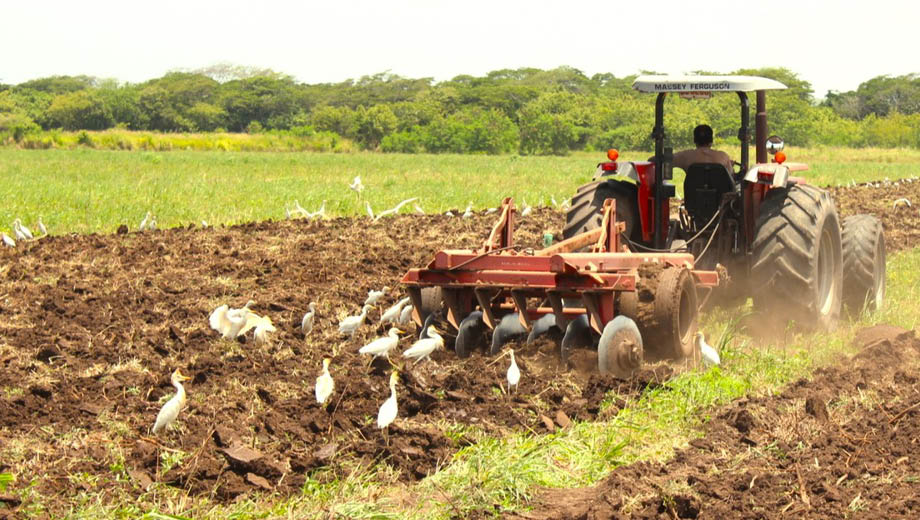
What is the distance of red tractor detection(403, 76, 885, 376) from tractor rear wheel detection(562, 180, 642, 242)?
0.01 meters

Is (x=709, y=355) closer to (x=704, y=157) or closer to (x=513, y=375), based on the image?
(x=513, y=375)

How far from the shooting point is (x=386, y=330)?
7574 mm

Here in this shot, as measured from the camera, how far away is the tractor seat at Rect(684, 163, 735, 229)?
7.79 m

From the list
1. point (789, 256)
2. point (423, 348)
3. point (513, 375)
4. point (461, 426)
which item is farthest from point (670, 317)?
point (461, 426)

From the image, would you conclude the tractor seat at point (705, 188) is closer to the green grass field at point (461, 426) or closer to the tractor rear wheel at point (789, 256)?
the tractor rear wheel at point (789, 256)

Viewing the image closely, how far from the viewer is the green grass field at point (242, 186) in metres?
15.8

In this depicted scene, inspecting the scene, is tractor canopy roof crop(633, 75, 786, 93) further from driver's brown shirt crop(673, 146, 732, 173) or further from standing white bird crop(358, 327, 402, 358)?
standing white bird crop(358, 327, 402, 358)

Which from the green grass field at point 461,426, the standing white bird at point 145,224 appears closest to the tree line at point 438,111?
the green grass field at point 461,426

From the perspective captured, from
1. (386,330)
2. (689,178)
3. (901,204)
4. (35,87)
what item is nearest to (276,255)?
(386,330)

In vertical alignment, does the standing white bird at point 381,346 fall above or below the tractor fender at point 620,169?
below

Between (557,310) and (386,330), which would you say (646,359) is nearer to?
(557,310)

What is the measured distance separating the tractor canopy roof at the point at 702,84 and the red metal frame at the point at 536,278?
2.94ft

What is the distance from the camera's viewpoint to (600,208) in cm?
787

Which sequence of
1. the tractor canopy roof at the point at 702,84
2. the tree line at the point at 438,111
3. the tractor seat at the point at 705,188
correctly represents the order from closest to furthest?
1. the tractor canopy roof at the point at 702,84
2. the tractor seat at the point at 705,188
3. the tree line at the point at 438,111
